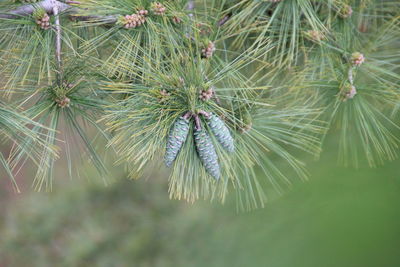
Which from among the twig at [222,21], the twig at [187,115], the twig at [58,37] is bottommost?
the twig at [187,115]

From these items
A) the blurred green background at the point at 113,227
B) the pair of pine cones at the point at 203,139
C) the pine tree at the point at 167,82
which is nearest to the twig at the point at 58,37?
the pine tree at the point at 167,82

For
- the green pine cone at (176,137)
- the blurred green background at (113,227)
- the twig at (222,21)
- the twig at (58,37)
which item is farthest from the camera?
the blurred green background at (113,227)

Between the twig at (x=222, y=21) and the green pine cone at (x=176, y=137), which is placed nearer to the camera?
the green pine cone at (x=176, y=137)

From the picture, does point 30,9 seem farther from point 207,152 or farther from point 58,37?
point 207,152

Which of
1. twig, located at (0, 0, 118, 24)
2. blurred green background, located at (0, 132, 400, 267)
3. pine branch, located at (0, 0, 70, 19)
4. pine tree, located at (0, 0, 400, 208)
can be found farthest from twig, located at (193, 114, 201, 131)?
blurred green background, located at (0, 132, 400, 267)

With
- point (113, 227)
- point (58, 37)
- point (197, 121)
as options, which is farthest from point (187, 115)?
point (113, 227)

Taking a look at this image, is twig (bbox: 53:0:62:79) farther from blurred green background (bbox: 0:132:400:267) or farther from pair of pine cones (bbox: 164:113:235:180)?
blurred green background (bbox: 0:132:400:267)

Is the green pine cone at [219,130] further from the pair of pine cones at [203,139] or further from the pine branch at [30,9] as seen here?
the pine branch at [30,9]
